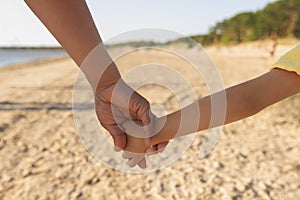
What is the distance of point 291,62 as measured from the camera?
1.24 m

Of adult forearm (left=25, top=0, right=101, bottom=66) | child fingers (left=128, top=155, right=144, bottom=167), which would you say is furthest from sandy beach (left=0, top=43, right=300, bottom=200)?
adult forearm (left=25, top=0, right=101, bottom=66)

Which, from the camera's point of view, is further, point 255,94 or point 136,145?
point 136,145

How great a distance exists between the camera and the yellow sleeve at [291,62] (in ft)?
3.98

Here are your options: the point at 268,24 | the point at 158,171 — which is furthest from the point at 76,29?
the point at 268,24

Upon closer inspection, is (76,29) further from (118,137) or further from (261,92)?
(261,92)

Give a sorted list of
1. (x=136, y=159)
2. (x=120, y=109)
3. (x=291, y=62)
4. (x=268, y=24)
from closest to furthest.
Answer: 1. (x=291, y=62)
2. (x=120, y=109)
3. (x=136, y=159)
4. (x=268, y=24)

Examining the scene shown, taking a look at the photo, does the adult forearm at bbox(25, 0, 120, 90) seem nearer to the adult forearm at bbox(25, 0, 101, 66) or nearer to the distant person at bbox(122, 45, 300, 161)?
the adult forearm at bbox(25, 0, 101, 66)

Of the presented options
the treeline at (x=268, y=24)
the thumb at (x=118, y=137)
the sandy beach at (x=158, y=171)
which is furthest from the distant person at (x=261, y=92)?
the treeline at (x=268, y=24)

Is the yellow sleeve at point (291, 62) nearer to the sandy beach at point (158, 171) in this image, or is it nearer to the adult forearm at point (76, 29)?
the adult forearm at point (76, 29)

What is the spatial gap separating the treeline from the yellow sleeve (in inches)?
1659

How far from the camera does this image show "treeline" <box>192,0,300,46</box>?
52938 mm

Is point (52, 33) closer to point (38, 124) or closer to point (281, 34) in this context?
point (38, 124)

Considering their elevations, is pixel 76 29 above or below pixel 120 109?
above

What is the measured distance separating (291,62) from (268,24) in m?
60.9
